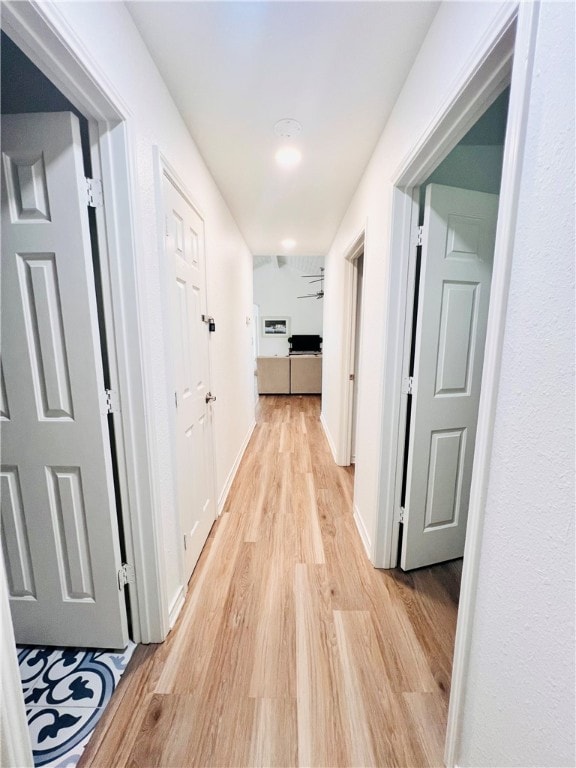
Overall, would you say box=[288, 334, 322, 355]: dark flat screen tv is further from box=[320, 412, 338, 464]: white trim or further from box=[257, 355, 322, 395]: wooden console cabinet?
box=[320, 412, 338, 464]: white trim

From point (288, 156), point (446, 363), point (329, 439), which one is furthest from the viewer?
point (329, 439)

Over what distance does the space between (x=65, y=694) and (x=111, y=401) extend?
1124 millimetres

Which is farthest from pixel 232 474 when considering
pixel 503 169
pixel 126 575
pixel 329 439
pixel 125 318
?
pixel 503 169

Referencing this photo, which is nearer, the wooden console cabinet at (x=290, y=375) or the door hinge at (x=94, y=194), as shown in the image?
the door hinge at (x=94, y=194)

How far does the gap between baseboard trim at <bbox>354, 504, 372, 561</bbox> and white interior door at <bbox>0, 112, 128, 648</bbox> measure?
1325mm

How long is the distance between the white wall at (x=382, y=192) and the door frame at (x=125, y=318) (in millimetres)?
1095

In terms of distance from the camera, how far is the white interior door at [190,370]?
57.4 inches

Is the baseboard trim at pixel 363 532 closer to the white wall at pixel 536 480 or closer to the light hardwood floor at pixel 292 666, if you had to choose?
the light hardwood floor at pixel 292 666

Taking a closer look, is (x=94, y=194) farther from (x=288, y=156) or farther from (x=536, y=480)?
(x=536, y=480)

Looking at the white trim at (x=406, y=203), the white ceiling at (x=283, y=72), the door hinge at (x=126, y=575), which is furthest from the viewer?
the door hinge at (x=126, y=575)

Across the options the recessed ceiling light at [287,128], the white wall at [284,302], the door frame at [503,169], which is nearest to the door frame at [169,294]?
the recessed ceiling light at [287,128]

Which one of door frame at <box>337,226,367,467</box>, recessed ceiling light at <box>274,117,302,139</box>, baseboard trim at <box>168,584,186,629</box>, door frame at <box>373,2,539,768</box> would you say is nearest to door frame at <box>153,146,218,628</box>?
baseboard trim at <box>168,584,186,629</box>

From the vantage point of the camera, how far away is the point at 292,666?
122 cm

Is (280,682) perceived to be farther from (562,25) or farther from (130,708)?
(562,25)
